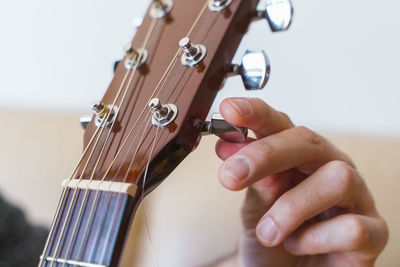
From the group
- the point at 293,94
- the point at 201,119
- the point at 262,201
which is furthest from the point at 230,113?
the point at 293,94

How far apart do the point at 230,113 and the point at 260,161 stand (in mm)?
64

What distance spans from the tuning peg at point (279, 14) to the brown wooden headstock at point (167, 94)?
1.1 inches

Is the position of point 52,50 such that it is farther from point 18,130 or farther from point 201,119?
point 201,119

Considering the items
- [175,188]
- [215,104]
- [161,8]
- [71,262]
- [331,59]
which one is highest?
[331,59]

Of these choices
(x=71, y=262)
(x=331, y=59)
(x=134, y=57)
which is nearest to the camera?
(x=71, y=262)

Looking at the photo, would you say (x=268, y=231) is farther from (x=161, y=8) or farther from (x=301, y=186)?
(x=161, y=8)

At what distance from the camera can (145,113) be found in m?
0.43

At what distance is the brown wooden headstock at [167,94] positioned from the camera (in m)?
0.39

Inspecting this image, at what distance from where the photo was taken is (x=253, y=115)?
0.41m

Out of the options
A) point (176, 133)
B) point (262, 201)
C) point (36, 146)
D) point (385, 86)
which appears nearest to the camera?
point (176, 133)

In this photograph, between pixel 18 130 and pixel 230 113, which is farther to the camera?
pixel 18 130

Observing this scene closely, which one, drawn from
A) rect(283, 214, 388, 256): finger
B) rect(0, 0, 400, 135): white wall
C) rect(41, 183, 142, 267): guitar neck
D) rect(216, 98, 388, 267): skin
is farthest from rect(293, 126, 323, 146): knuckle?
rect(0, 0, 400, 135): white wall

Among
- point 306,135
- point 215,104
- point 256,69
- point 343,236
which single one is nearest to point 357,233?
point 343,236

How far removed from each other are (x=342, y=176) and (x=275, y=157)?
0.32 ft
